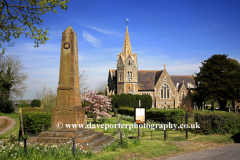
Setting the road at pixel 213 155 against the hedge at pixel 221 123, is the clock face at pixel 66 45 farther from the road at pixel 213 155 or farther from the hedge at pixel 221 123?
the hedge at pixel 221 123

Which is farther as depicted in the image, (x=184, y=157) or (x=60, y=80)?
(x=60, y=80)

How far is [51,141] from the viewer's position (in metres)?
9.14

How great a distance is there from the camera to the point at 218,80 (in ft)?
132

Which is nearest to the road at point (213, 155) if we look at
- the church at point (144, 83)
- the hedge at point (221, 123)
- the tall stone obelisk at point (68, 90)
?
the hedge at point (221, 123)

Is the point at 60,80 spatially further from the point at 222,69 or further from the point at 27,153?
the point at 222,69

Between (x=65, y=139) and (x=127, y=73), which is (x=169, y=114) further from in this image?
(x=127, y=73)

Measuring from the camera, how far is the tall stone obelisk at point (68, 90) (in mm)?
9805

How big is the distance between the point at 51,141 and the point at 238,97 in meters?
39.8

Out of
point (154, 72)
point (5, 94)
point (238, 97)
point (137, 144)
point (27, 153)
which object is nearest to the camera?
point (27, 153)

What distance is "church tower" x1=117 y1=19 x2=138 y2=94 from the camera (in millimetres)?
42875

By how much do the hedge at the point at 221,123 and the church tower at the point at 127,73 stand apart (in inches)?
1124

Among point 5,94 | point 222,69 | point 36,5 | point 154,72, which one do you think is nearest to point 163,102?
point 154,72

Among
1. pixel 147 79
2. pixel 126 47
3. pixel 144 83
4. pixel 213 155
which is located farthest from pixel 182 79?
pixel 213 155

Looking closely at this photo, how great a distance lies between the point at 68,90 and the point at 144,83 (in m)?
38.2
